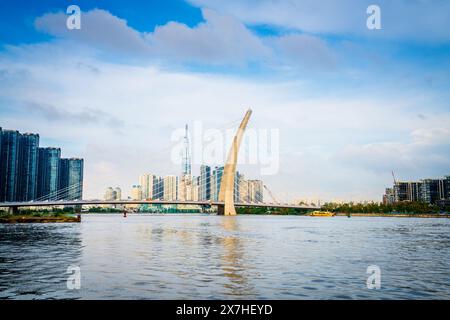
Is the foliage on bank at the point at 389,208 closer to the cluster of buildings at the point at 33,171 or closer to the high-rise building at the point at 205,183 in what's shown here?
the high-rise building at the point at 205,183

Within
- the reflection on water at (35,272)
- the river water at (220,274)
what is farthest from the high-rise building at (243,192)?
the river water at (220,274)

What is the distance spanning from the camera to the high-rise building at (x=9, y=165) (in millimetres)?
136125

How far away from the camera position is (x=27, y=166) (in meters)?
148

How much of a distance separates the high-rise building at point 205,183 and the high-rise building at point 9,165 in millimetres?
73099

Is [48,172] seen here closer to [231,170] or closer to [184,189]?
[184,189]

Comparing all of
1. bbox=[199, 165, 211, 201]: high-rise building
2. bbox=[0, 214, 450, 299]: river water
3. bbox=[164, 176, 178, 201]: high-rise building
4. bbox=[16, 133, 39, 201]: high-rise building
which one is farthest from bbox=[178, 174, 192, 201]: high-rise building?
bbox=[0, 214, 450, 299]: river water

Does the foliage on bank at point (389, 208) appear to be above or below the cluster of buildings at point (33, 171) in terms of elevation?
below

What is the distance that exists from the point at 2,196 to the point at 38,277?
14425 centimetres

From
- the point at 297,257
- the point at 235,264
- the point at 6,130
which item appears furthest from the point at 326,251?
the point at 6,130

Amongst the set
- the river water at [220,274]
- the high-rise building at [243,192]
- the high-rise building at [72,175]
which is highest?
the high-rise building at [72,175]

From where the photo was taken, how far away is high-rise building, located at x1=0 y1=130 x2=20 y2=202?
13612 centimetres

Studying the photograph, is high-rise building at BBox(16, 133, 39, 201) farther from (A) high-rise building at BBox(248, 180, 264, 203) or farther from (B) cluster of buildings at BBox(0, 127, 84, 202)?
(A) high-rise building at BBox(248, 180, 264, 203)

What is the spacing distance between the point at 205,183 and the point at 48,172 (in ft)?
216
